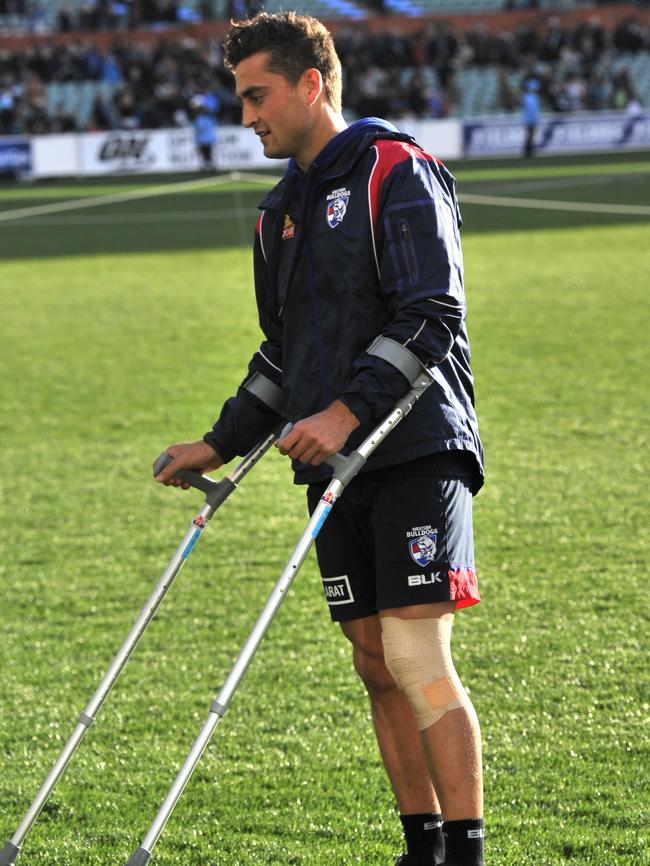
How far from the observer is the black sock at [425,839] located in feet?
11.5

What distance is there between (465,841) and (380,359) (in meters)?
1.11

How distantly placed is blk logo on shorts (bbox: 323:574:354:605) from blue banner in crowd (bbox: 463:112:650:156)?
106 ft

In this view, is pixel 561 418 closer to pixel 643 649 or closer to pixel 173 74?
pixel 643 649

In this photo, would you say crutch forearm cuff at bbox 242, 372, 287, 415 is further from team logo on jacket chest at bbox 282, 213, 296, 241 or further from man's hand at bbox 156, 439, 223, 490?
team logo on jacket chest at bbox 282, 213, 296, 241

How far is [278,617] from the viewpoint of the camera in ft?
18.9

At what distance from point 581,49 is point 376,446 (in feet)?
128

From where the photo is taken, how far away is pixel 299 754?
172 inches

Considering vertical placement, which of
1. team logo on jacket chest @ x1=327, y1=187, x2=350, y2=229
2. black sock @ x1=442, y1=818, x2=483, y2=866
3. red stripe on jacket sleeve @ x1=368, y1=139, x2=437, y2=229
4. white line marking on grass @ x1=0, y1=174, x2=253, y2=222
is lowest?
white line marking on grass @ x1=0, y1=174, x2=253, y2=222

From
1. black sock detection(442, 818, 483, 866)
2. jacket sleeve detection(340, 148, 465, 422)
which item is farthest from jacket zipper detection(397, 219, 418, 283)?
black sock detection(442, 818, 483, 866)

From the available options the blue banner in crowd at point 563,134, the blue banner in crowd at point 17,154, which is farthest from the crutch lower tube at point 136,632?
the blue banner in crowd at point 563,134

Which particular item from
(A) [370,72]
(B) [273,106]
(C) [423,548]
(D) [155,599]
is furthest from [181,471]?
(A) [370,72]

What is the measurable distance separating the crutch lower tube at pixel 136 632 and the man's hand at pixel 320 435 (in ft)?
1.52

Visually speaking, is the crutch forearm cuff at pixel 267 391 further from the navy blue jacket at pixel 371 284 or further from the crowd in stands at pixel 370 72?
the crowd in stands at pixel 370 72

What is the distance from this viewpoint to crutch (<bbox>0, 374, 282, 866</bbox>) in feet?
10.9
